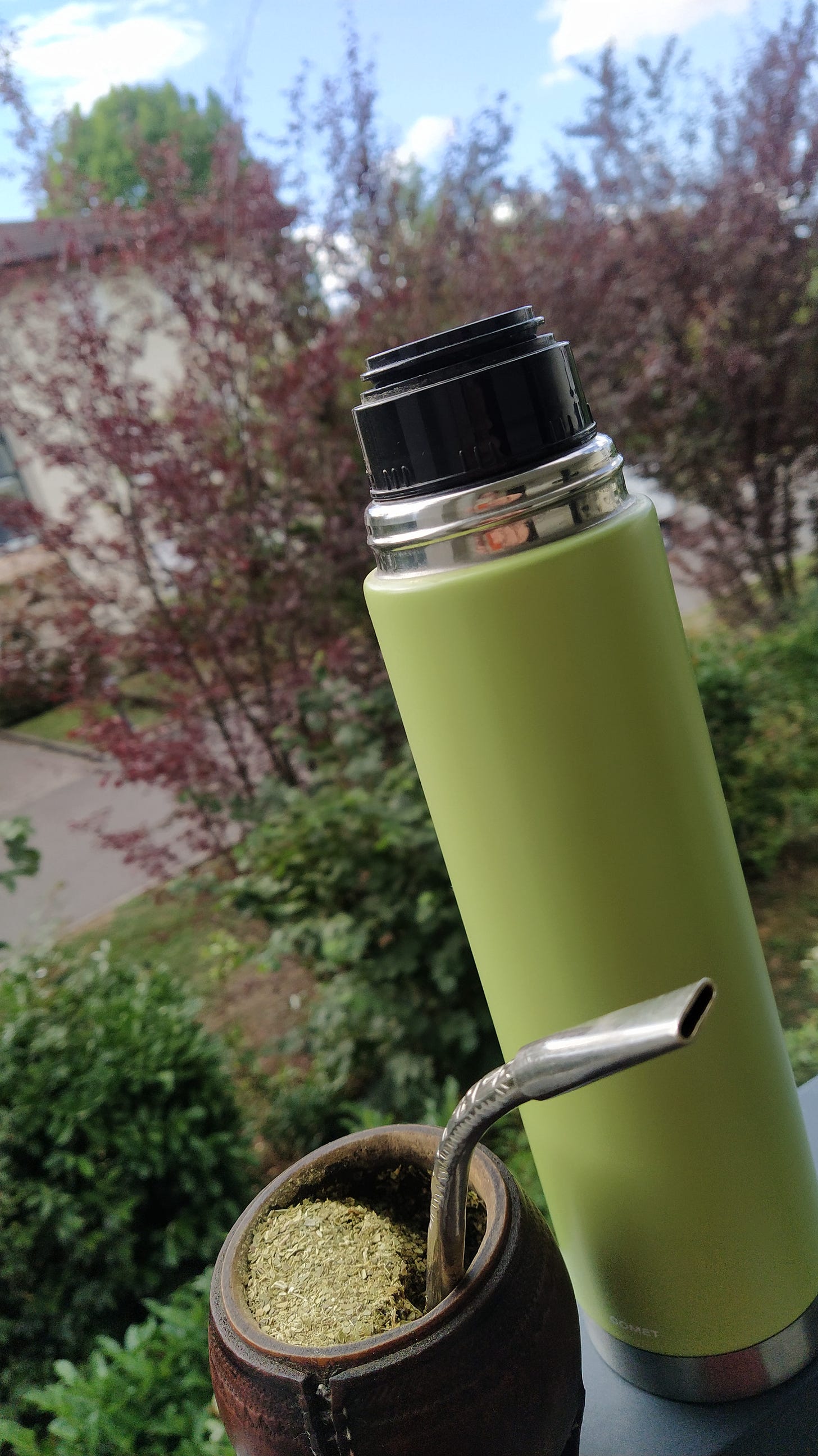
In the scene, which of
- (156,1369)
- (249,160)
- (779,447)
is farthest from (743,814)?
(249,160)

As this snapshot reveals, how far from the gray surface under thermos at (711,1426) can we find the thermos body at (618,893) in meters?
0.05

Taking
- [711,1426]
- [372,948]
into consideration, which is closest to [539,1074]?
[711,1426]

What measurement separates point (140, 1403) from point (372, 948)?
118 cm

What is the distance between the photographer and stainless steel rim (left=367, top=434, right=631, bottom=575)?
500 mm

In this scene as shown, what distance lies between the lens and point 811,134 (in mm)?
3463

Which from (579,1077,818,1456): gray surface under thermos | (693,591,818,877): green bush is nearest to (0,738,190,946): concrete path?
(693,591,818,877): green bush

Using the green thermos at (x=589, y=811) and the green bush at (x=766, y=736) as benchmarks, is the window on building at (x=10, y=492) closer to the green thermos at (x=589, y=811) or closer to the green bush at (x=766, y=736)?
the green bush at (x=766, y=736)

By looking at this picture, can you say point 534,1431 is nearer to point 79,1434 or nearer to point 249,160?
point 79,1434

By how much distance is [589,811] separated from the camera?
0.53 metres

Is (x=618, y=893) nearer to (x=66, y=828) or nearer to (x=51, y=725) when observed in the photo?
(x=66, y=828)

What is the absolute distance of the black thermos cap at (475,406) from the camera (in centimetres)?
50

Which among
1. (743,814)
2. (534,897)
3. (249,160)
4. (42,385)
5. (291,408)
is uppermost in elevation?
(249,160)

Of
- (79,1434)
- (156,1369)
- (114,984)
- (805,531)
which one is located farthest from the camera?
(805,531)

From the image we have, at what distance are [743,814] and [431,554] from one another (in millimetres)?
2501
